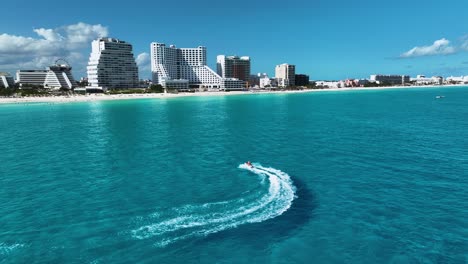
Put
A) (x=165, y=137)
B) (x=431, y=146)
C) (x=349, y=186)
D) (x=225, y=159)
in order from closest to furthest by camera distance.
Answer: (x=349, y=186) < (x=225, y=159) < (x=431, y=146) < (x=165, y=137)

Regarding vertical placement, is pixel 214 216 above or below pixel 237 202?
below

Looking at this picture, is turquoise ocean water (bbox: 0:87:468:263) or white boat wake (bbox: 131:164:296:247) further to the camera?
white boat wake (bbox: 131:164:296:247)

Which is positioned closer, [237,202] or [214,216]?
[214,216]

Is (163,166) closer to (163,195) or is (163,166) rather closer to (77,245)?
(163,195)

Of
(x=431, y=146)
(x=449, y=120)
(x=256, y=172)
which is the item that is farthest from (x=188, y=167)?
(x=449, y=120)
